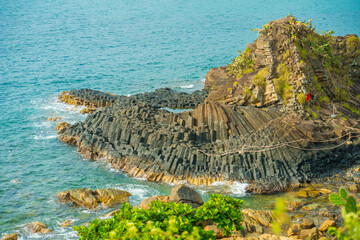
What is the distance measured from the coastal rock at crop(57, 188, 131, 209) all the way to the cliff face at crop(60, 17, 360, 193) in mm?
3376

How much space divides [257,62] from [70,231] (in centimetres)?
2277

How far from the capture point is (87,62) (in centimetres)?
6431

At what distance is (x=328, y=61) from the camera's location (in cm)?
3672

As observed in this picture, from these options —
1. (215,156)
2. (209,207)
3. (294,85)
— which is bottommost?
(215,156)

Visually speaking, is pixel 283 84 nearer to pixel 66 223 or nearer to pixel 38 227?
pixel 66 223

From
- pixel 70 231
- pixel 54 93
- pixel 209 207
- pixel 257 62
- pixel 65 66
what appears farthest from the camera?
pixel 65 66

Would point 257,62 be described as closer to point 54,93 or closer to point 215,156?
point 215,156

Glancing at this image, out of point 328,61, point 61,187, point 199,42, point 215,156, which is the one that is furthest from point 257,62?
point 199,42

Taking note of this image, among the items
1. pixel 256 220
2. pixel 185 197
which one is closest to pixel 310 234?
pixel 256 220

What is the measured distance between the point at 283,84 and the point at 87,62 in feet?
132

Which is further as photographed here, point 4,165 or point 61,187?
point 4,165

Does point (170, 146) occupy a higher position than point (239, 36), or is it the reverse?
point (239, 36)

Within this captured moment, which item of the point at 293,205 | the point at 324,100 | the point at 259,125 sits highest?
the point at 324,100

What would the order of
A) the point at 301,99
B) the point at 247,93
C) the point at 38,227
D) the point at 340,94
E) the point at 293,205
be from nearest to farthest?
the point at 38,227 → the point at 293,205 → the point at 301,99 → the point at 247,93 → the point at 340,94
